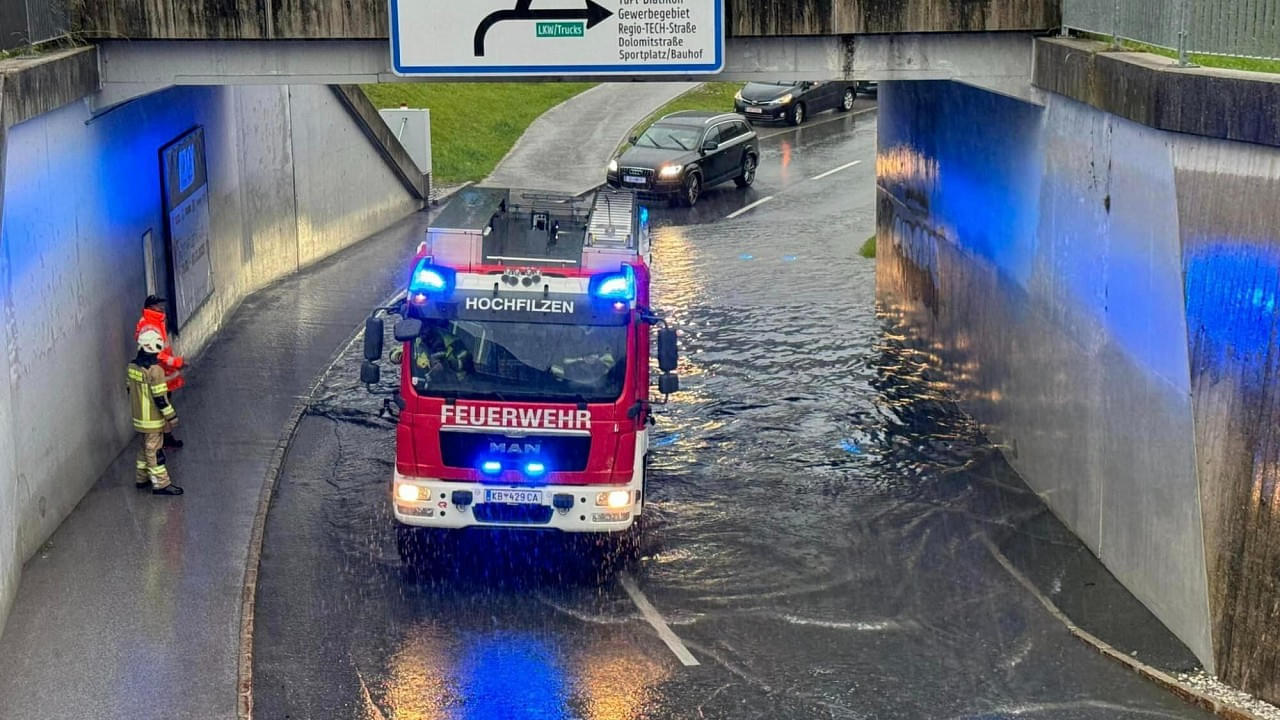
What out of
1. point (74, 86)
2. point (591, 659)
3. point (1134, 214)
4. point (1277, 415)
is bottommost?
point (591, 659)

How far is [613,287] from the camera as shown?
1261 centimetres

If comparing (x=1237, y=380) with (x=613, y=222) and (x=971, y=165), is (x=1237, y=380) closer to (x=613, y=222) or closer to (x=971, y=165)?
(x=613, y=222)

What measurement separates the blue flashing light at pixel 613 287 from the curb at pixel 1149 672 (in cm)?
441

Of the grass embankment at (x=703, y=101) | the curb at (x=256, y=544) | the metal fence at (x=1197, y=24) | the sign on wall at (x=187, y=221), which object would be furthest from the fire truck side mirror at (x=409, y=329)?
the grass embankment at (x=703, y=101)

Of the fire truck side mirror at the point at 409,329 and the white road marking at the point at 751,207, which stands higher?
the fire truck side mirror at the point at 409,329

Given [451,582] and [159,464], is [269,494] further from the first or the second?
[451,582]

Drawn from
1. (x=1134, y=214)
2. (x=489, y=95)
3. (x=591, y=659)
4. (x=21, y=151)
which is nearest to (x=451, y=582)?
(x=591, y=659)

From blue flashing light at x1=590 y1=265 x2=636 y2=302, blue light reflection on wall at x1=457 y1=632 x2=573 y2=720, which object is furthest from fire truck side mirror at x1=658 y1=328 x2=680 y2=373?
blue light reflection on wall at x1=457 y1=632 x2=573 y2=720

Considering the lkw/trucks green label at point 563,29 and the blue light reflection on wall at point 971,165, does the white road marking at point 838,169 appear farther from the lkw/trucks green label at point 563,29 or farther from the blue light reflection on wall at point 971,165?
the lkw/trucks green label at point 563,29

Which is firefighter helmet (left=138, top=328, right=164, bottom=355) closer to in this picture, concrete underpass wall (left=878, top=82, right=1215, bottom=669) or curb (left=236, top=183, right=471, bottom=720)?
curb (left=236, top=183, right=471, bottom=720)

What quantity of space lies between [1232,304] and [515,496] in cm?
577

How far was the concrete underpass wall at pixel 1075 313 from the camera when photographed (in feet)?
39.3

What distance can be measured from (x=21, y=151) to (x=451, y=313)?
4021 millimetres

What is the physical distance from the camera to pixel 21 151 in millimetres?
13094
